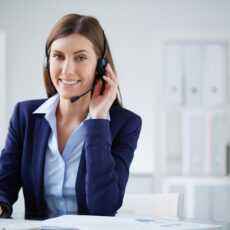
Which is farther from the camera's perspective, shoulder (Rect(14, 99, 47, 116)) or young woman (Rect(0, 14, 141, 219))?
shoulder (Rect(14, 99, 47, 116))

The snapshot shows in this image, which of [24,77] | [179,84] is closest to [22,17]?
[24,77]

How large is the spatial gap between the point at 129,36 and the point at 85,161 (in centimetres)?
242

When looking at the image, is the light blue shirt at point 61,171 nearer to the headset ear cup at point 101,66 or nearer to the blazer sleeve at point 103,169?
the blazer sleeve at point 103,169

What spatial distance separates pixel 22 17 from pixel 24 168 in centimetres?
259

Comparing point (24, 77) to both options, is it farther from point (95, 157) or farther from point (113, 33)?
point (95, 157)

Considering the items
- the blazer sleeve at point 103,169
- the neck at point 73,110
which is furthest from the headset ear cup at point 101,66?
the blazer sleeve at point 103,169

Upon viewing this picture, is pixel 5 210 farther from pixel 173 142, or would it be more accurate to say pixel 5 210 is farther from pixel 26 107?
pixel 173 142

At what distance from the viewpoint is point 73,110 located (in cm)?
157

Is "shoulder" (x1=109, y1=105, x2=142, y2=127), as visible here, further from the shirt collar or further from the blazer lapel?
the blazer lapel

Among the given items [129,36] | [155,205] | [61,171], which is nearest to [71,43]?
[61,171]

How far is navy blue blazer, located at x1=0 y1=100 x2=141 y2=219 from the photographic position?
131 centimetres

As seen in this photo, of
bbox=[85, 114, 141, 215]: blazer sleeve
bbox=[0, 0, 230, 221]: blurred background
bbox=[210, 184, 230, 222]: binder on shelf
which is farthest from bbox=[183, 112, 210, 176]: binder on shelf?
bbox=[85, 114, 141, 215]: blazer sleeve

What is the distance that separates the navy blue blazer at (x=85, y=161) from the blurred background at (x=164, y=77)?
5.87ft

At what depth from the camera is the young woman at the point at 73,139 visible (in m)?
1.33
